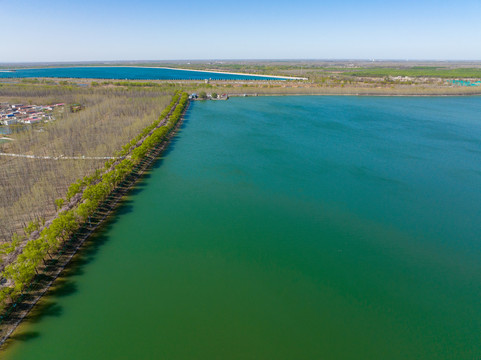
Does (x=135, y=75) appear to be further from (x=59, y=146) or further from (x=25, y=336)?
(x=25, y=336)

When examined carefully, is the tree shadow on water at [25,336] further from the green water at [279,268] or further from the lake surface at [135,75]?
the lake surface at [135,75]

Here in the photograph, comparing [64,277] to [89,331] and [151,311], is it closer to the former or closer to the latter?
[89,331]

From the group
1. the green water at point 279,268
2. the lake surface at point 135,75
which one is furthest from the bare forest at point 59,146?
the lake surface at point 135,75

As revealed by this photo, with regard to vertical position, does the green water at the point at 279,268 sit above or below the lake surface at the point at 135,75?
below

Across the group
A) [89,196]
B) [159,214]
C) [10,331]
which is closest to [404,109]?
[159,214]

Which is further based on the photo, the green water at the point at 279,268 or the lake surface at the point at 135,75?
the lake surface at the point at 135,75

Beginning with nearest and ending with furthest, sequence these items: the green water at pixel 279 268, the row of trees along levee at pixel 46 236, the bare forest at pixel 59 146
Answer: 1. the green water at pixel 279 268
2. the row of trees along levee at pixel 46 236
3. the bare forest at pixel 59 146

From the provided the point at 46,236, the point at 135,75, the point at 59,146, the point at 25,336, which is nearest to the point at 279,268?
the point at 25,336

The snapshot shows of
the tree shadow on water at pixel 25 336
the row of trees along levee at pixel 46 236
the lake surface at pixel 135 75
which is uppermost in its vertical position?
the lake surface at pixel 135 75
